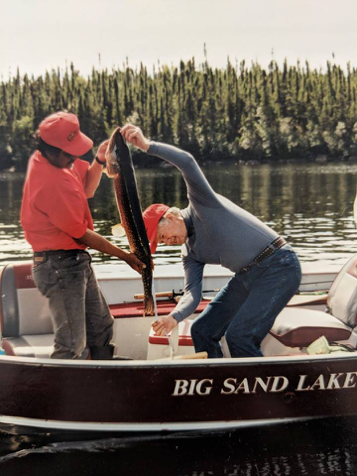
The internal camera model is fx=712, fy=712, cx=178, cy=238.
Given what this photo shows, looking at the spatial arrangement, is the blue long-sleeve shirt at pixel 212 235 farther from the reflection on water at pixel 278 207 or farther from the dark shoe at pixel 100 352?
the reflection on water at pixel 278 207

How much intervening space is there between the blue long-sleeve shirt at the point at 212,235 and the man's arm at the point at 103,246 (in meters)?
0.44

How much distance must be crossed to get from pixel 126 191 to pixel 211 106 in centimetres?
9073

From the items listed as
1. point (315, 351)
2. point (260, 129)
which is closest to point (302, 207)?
point (315, 351)

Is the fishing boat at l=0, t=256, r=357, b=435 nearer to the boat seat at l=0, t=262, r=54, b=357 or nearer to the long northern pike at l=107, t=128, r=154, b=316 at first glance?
the boat seat at l=0, t=262, r=54, b=357

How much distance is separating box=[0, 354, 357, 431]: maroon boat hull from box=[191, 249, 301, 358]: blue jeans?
20 centimetres

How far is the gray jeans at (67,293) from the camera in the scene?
17.1ft

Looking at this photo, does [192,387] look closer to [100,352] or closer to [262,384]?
[262,384]

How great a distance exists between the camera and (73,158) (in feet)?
16.8

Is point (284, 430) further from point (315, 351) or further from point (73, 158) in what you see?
point (73, 158)

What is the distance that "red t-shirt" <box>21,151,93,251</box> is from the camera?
16.4 ft

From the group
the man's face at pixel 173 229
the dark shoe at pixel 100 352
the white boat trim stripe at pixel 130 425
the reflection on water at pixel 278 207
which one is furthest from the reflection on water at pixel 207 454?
the reflection on water at pixel 278 207

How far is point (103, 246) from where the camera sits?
5.29 metres

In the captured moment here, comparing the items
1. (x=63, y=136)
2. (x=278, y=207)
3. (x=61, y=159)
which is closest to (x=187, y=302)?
(x=61, y=159)

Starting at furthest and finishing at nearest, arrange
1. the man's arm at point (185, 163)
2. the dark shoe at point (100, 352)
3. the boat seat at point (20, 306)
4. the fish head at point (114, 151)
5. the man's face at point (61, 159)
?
the boat seat at point (20, 306) → the dark shoe at point (100, 352) → the man's face at point (61, 159) → the fish head at point (114, 151) → the man's arm at point (185, 163)
